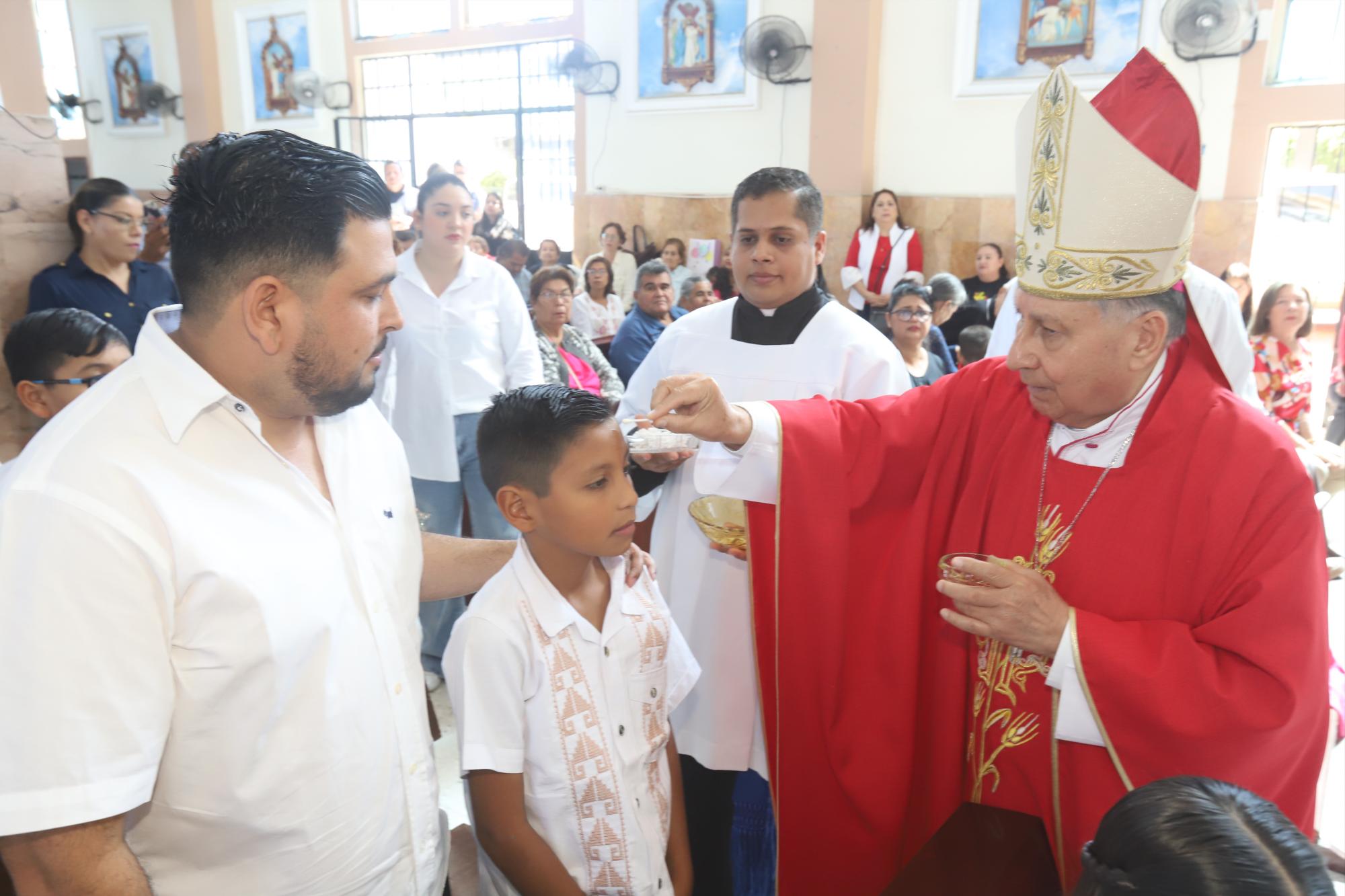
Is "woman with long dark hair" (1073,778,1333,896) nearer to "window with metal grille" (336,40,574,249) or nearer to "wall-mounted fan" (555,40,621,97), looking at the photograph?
"wall-mounted fan" (555,40,621,97)

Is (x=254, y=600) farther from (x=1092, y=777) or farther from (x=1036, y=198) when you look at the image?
(x=1036, y=198)

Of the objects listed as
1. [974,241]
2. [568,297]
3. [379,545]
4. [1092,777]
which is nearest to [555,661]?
[379,545]

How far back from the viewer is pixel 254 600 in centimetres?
111

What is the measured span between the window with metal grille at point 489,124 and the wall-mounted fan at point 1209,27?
23.4ft

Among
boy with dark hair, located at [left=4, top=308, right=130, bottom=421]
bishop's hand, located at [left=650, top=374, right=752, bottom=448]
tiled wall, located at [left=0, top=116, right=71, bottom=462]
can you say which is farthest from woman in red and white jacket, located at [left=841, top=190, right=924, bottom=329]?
boy with dark hair, located at [left=4, top=308, right=130, bottom=421]

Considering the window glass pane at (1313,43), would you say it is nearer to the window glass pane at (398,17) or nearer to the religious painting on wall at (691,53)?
the religious painting on wall at (691,53)

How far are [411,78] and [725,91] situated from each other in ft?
18.2

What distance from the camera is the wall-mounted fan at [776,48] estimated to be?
980cm

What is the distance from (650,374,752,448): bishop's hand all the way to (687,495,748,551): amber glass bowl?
20 centimetres

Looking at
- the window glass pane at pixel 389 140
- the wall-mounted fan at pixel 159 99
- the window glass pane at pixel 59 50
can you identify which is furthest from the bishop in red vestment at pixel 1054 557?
the window glass pane at pixel 59 50

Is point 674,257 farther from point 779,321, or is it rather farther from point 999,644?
point 999,644

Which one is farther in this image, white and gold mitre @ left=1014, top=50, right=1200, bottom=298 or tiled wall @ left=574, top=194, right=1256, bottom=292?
tiled wall @ left=574, top=194, right=1256, bottom=292

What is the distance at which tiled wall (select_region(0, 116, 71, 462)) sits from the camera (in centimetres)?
353

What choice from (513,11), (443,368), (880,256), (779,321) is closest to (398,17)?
(513,11)
